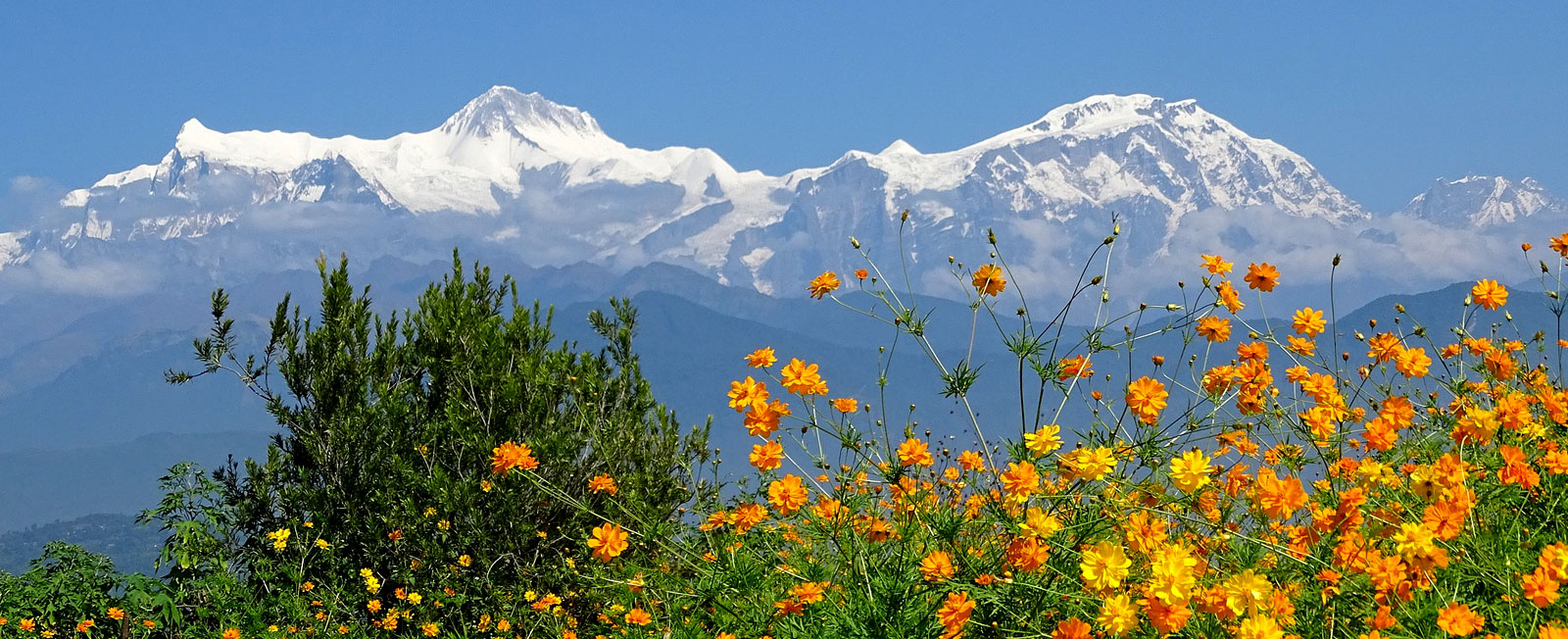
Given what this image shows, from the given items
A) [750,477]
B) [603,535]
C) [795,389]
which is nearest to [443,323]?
[750,477]

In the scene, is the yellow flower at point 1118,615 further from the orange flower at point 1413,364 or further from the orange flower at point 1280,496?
the orange flower at point 1413,364

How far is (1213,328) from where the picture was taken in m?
4.09

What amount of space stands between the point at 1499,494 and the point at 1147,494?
1066 millimetres

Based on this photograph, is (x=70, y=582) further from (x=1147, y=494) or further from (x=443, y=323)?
(x=1147, y=494)

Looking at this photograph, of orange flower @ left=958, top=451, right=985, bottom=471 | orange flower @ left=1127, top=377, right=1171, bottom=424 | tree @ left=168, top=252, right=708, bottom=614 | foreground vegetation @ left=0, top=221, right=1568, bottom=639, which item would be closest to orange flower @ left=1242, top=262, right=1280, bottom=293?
foreground vegetation @ left=0, top=221, right=1568, bottom=639

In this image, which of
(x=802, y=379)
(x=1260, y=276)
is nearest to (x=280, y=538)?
(x=802, y=379)

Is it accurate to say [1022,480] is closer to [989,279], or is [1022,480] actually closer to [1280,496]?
[1280,496]

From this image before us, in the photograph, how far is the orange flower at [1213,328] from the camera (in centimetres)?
408

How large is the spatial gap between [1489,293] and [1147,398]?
7.92 ft

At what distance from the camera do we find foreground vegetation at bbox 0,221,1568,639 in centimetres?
305

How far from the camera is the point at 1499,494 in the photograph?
3.43 m

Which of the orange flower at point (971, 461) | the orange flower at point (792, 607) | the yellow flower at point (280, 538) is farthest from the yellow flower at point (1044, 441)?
the yellow flower at point (280, 538)

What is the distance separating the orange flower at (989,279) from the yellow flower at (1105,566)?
4.52ft

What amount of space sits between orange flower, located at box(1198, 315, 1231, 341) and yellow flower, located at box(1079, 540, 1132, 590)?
1.60 meters
